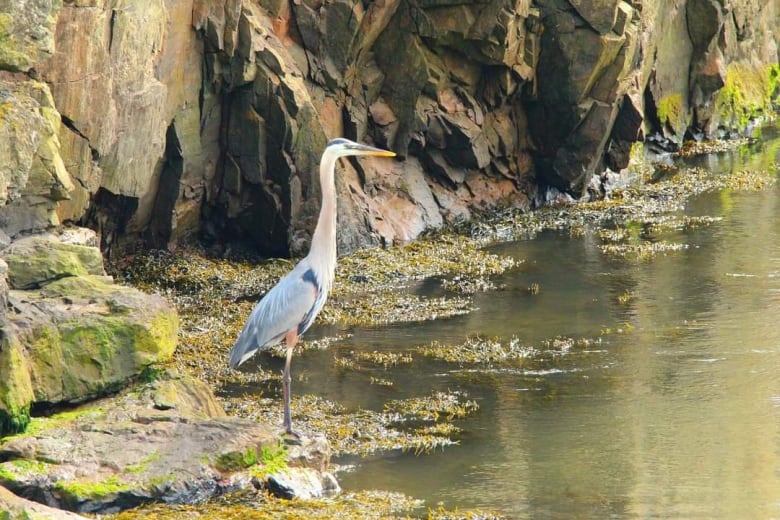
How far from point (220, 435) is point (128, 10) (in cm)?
601

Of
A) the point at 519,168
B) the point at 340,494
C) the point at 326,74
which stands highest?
the point at 326,74

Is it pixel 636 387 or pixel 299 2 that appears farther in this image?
pixel 299 2

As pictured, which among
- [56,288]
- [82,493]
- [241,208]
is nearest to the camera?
[82,493]

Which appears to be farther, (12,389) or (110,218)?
(110,218)

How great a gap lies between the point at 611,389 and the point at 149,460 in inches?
190

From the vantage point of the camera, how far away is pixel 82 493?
8031mm

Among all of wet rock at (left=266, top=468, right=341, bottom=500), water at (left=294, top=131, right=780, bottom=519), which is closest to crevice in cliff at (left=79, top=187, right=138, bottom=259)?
water at (left=294, top=131, right=780, bottom=519)

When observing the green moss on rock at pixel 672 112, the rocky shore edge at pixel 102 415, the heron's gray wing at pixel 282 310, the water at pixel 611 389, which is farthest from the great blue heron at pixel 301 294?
the green moss on rock at pixel 672 112

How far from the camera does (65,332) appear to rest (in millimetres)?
9445

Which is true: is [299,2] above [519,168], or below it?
above

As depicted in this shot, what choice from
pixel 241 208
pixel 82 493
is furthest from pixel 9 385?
pixel 241 208

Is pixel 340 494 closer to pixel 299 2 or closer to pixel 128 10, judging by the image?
pixel 128 10

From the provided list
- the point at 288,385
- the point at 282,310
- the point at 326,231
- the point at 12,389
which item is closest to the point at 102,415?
the point at 12,389

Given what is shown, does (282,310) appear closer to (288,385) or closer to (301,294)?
(301,294)
